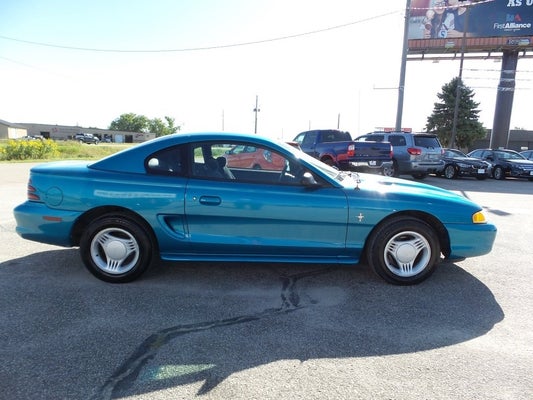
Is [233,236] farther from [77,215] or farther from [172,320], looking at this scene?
[77,215]

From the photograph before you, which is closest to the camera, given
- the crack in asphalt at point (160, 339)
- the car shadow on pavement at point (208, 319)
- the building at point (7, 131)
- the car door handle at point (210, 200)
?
the crack in asphalt at point (160, 339)

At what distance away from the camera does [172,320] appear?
9.49 ft

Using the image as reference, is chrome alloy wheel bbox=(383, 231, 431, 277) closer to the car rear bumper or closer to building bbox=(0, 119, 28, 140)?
the car rear bumper

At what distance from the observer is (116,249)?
11.5 ft

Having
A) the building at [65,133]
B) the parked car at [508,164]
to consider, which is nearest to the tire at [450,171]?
the parked car at [508,164]

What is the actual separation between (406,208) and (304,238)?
1.04 m

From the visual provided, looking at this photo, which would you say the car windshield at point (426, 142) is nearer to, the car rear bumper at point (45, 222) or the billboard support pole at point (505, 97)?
the car rear bumper at point (45, 222)

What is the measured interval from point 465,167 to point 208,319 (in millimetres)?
16493

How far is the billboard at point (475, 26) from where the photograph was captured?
3175 cm

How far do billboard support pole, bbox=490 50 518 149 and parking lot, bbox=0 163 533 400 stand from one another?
36293 mm

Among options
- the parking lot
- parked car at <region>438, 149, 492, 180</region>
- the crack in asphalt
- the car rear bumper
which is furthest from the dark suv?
the car rear bumper

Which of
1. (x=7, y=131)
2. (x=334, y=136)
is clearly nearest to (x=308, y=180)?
(x=334, y=136)

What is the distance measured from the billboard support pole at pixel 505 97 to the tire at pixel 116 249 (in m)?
38.5

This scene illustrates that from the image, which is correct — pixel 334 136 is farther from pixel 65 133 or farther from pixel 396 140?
pixel 65 133
